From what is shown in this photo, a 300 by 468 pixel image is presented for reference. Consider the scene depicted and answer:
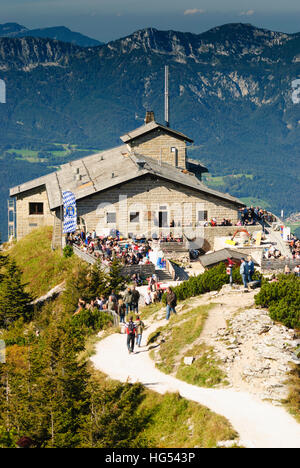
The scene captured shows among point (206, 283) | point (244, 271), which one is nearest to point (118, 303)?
point (206, 283)

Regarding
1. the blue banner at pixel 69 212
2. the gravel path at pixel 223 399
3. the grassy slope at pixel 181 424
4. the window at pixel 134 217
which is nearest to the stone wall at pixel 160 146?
the window at pixel 134 217

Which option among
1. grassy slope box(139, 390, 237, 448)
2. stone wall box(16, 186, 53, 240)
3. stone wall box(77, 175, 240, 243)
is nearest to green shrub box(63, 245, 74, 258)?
stone wall box(77, 175, 240, 243)

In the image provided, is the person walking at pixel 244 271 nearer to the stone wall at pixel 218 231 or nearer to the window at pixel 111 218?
the stone wall at pixel 218 231

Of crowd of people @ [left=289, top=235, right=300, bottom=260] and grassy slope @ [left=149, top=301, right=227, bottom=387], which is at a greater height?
crowd of people @ [left=289, top=235, right=300, bottom=260]

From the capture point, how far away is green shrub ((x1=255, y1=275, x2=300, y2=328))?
2947 centimetres

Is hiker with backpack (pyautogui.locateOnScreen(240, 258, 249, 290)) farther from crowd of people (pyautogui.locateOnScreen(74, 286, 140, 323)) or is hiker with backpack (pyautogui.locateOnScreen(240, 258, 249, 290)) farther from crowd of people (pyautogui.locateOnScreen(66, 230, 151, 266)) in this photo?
crowd of people (pyautogui.locateOnScreen(66, 230, 151, 266))

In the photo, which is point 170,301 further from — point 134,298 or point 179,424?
point 179,424

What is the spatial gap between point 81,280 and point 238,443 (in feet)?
75.3

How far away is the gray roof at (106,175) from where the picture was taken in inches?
2501

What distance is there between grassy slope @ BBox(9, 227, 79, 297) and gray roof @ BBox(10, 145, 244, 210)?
141 inches

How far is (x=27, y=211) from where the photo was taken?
76.8 metres

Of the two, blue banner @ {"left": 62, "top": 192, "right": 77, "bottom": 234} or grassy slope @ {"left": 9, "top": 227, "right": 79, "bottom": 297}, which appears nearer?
grassy slope @ {"left": 9, "top": 227, "right": 79, "bottom": 297}

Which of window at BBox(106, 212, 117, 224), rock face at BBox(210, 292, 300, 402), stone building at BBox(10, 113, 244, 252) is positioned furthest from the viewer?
window at BBox(106, 212, 117, 224)
